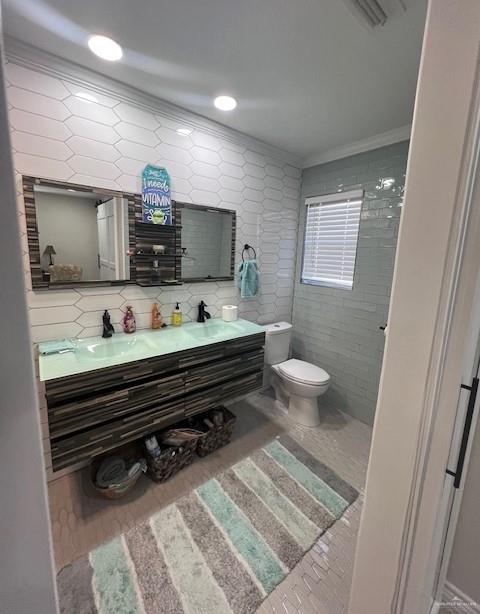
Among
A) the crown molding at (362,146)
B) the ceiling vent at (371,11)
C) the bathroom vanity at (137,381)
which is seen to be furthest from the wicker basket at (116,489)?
the crown molding at (362,146)

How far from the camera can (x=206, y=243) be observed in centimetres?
220

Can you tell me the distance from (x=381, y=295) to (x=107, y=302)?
2074mm

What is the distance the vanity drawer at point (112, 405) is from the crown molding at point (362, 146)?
2.25 m

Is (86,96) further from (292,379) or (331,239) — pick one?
(292,379)

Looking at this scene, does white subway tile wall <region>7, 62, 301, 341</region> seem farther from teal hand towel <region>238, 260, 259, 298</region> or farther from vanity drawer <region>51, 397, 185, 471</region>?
vanity drawer <region>51, 397, 185, 471</region>

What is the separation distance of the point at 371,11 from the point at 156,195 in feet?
4.57

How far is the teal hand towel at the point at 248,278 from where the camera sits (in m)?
2.39

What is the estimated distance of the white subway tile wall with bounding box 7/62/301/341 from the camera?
4.69ft

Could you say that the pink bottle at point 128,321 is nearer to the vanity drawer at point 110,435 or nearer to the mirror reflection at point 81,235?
the mirror reflection at point 81,235

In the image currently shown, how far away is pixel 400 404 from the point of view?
0.71 meters

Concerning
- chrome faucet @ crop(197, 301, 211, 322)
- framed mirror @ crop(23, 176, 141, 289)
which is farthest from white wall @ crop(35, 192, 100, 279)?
chrome faucet @ crop(197, 301, 211, 322)

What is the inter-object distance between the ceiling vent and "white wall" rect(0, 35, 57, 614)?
1.36 meters

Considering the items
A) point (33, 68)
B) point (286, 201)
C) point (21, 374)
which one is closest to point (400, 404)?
point (21, 374)

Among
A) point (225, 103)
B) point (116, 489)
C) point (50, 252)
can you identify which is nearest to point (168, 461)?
point (116, 489)
